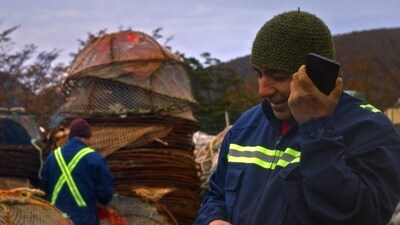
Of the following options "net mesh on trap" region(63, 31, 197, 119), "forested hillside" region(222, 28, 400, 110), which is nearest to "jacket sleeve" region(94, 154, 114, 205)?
"net mesh on trap" region(63, 31, 197, 119)

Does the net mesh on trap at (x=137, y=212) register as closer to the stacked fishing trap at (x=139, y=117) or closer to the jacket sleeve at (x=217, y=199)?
the stacked fishing trap at (x=139, y=117)

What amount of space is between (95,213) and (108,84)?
69.2 inches

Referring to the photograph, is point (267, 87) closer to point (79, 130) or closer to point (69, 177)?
point (69, 177)

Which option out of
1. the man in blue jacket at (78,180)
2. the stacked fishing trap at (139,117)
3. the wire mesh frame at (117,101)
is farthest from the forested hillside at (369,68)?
the man in blue jacket at (78,180)

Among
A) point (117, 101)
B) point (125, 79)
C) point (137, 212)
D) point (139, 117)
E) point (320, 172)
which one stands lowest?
point (137, 212)

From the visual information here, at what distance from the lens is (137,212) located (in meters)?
8.78

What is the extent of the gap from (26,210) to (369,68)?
15.7m

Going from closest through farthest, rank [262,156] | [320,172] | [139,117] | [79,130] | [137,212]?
1. [320,172]
2. [262,156]
3. [79,130]
4. [137,212]
5. [139,117]

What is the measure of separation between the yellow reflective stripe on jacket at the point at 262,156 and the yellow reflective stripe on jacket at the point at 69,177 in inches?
201

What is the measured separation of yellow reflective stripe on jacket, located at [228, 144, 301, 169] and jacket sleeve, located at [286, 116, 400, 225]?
135mm

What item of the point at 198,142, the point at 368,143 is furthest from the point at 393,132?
the point at 198,142

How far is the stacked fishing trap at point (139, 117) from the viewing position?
9.43 meters

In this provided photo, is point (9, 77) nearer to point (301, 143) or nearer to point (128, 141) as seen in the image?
point (128, 141)

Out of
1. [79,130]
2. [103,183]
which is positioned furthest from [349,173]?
[79,130]
